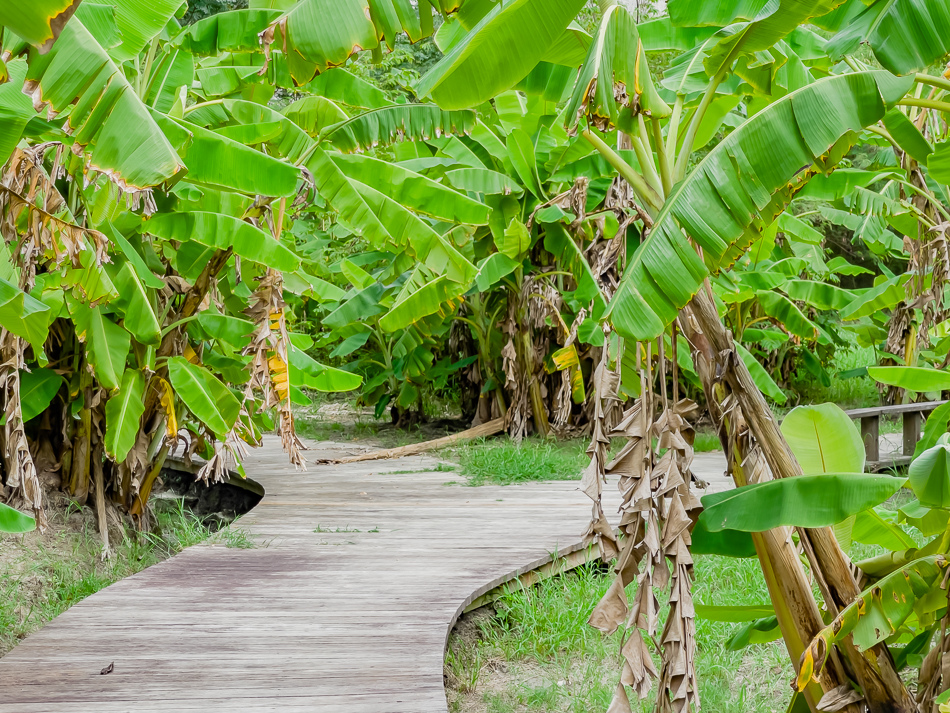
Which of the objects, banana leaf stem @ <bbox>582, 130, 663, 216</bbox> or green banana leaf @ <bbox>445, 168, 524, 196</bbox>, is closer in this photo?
banana leaf stem @ <bbox>582, 130, 663, 216</bbox>

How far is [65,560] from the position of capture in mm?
4570

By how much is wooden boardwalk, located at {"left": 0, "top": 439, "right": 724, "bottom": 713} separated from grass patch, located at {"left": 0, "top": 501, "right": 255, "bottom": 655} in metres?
0.48

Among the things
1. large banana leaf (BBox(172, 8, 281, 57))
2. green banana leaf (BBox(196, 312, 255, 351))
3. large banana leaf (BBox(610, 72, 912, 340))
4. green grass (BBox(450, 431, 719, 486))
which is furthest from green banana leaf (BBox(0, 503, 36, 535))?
green grass (BBox(450, 431, 719, 486))

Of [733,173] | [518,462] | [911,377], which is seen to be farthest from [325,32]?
[518,462]

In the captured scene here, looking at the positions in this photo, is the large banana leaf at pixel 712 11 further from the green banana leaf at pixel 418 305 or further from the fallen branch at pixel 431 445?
the fallen branch at pixel 431 445

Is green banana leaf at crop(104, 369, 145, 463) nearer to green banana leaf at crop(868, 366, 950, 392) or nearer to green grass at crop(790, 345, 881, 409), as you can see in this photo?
green banana leaf at crop(868, 366, 950, 392)

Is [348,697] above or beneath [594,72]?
beneath

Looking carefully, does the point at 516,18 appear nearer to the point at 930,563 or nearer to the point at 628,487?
the point at 628,487

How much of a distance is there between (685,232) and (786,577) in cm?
101

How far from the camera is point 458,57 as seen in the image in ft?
6.82

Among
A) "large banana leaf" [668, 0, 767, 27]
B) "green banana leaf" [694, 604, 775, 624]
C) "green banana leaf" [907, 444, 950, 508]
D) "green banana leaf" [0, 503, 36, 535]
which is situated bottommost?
"green banana leaf" [694, 604, 775, 624]

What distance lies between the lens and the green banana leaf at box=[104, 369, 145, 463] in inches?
165

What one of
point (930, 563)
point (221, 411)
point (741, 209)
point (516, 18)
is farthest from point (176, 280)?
point (930, 563)

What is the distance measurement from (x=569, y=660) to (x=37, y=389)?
3336mm
